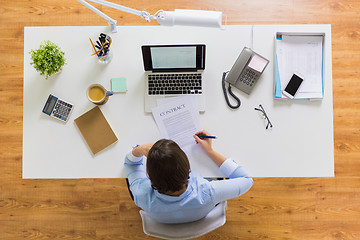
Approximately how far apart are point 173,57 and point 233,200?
111 centimetres

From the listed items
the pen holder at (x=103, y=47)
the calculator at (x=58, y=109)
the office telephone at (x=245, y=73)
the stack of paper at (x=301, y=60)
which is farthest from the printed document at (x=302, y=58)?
the calculator at (x=58, y=109)

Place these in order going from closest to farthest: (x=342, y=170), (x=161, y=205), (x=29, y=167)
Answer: (x=161, y=205), (x=29, y=167), (x=342, y=170)

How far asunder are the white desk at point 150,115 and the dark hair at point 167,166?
0.33 metres

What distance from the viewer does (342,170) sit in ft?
6.40

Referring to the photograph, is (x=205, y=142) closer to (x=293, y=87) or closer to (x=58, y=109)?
(x=293, y=87)

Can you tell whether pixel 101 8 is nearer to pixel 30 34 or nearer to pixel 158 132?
pixel 30 34

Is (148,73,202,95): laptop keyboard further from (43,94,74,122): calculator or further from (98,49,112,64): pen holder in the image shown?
(43,94,74,122): calculator

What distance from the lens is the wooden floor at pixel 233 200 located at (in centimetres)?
193

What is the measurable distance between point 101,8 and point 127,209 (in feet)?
4.43

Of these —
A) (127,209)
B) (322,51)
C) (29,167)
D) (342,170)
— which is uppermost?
(322,51)

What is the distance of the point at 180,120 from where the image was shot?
1.33 meters

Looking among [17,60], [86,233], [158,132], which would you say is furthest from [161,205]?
[17,60]

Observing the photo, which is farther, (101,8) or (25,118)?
(101,8)

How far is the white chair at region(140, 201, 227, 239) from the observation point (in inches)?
43.7
